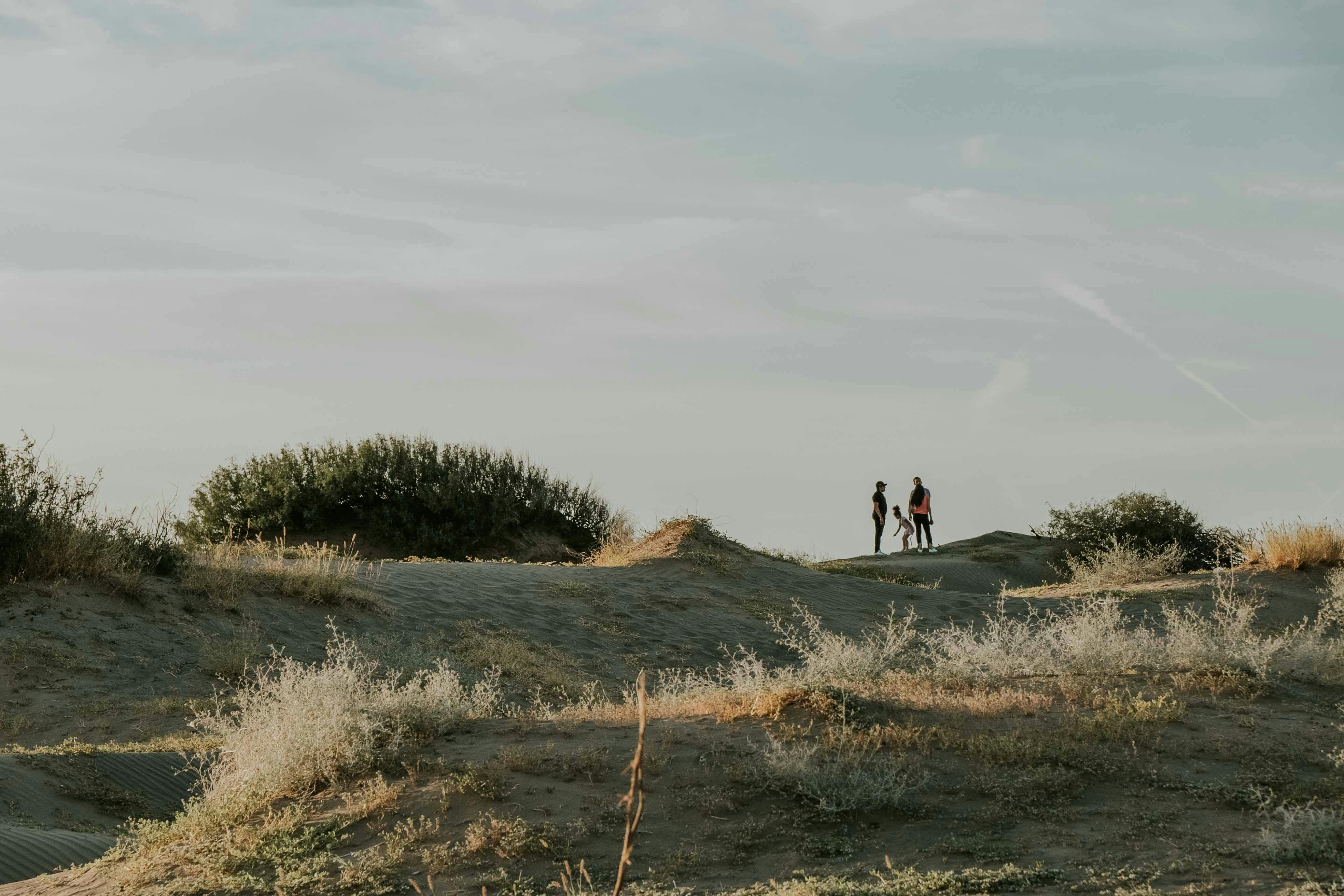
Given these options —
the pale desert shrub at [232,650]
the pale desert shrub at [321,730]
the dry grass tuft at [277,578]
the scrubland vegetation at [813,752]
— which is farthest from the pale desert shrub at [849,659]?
the dry grass tuft at [277,578]

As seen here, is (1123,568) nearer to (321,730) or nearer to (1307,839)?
(1307,839)

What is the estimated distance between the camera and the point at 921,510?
2825 centimetres

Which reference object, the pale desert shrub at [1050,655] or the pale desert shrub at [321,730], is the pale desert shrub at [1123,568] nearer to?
the pale desert shrub at [1050,655]

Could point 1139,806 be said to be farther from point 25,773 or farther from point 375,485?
point 375,485

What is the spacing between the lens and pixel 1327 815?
18.2 ft

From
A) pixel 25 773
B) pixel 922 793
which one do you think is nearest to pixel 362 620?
pixel 25 773

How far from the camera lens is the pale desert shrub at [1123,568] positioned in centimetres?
2222

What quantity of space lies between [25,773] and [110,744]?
160cm

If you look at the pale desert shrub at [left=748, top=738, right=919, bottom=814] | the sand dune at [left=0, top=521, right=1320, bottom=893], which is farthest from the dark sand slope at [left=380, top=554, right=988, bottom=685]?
the pale desert shrub at [left=748, top=738, right=919, bottom=814]

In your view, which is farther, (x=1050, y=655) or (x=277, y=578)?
(x=277, y=578)

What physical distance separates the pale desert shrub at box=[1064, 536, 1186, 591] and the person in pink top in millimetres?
4102

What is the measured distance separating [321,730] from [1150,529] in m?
23.6

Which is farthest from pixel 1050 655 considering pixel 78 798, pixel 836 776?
pixel 78 798

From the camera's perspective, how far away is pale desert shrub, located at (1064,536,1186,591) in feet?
72.9
